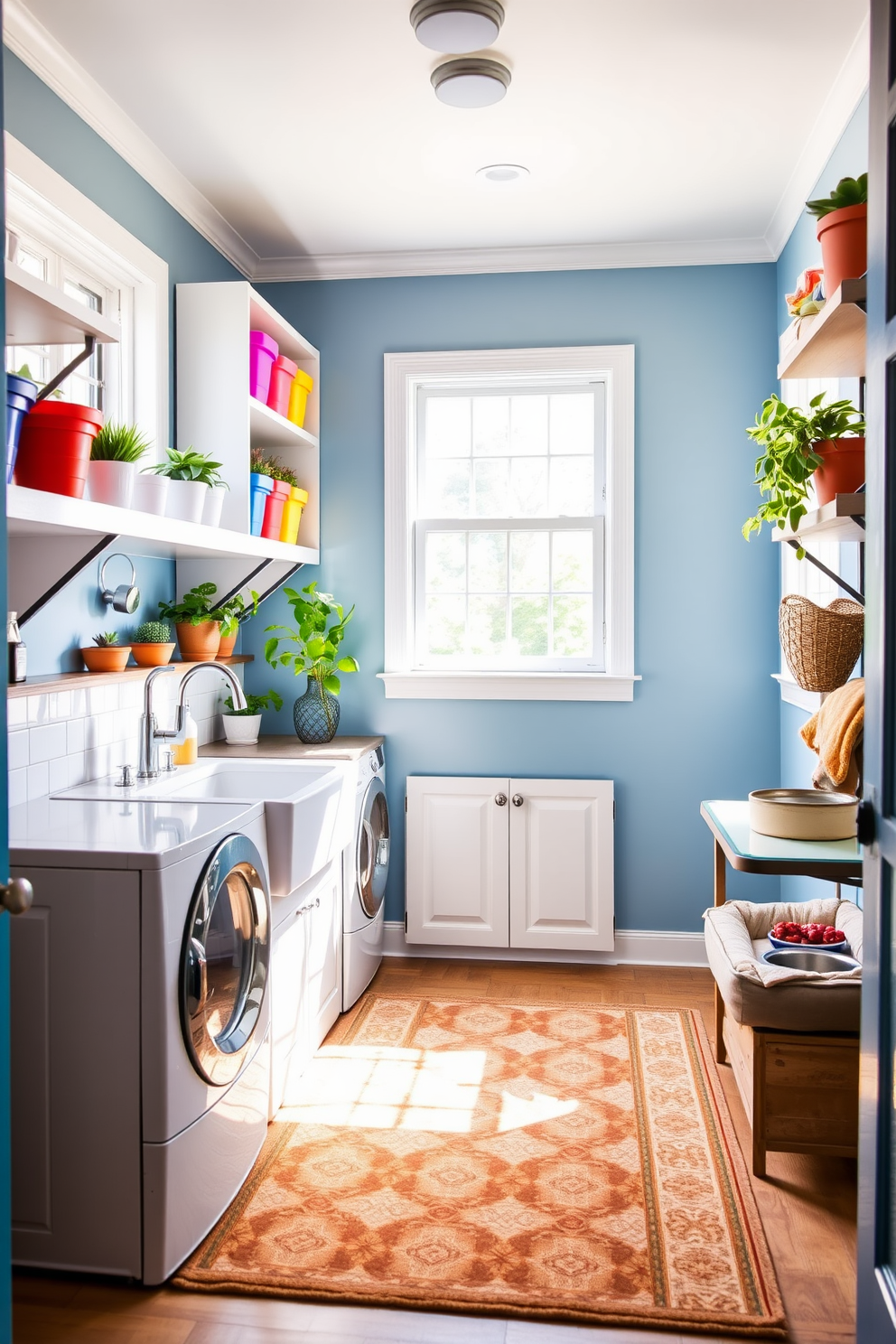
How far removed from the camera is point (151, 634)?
3.01 m

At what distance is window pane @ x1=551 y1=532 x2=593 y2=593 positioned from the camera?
3.92m

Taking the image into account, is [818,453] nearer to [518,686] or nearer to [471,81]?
[471,81]

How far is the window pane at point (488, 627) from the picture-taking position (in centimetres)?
396

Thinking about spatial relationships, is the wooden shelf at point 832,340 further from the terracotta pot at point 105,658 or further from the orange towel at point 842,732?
the terracotta pot at point 105,658

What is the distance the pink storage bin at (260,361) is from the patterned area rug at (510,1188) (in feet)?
6.89

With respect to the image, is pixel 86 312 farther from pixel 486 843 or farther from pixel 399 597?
pixel 486 843

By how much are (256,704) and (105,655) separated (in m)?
1.10

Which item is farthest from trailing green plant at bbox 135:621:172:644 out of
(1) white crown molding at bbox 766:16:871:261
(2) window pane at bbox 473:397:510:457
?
(1) white crown molding at bbox 766:16:871:261

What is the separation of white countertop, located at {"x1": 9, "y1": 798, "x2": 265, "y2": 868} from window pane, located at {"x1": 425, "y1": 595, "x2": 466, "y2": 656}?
5.44ft

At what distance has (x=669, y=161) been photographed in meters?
3.07

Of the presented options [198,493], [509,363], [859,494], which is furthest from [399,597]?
[859,494]

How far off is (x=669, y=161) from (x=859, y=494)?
182 cm

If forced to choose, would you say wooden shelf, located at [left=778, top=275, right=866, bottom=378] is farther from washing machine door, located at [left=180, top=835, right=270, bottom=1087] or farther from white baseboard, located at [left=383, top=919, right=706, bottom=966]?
white baseboard, located at [left=383, top=919, right=706, bottom=966]

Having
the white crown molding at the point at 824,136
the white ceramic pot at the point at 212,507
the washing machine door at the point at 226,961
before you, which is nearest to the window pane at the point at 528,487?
the white crown molding at the point at 824,136
